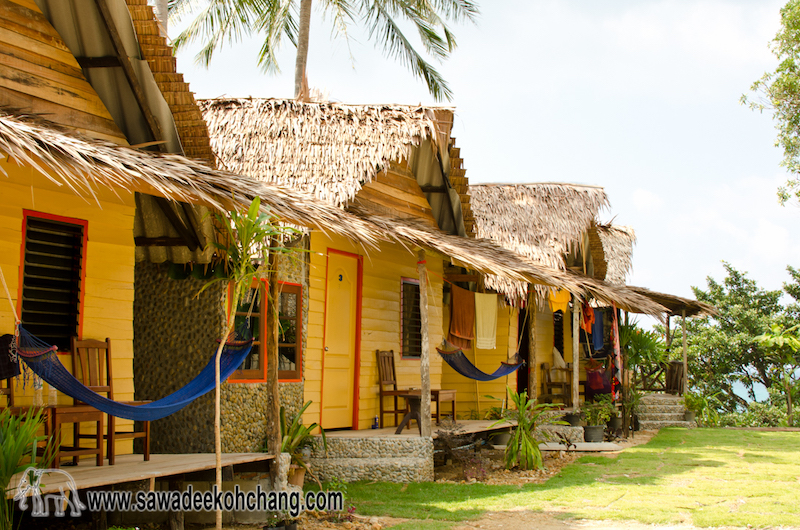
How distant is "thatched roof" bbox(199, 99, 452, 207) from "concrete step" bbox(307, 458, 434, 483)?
2.53 m

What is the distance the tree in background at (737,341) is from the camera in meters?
15.7

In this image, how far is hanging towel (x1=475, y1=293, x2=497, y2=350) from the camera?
10124 millimetres

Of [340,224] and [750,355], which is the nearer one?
[340,224]

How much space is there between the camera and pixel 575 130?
2816 centimetres

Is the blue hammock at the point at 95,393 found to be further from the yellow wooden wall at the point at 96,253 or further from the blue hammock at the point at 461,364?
the blue hammock at the point at 461,364

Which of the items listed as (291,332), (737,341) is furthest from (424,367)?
(737,341)

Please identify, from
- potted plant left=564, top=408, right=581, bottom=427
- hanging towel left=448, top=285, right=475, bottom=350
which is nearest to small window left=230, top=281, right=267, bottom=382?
hanging towel left=448, top=285, right=475, bottom=350

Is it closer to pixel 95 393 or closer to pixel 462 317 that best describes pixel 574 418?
pixel 462 317

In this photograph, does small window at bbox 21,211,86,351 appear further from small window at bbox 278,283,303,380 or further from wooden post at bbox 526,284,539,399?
wooden post at bbox 526,284,539,399

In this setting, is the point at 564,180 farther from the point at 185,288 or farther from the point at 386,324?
the point at 185,288

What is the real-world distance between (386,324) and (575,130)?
21763mm

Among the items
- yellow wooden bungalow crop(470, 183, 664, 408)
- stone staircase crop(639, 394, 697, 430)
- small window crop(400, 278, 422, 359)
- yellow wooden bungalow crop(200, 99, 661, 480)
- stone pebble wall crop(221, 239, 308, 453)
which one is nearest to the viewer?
stone pebble wall crop(221, 239, 308, 453)

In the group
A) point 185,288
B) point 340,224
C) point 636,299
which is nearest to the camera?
point 340,224

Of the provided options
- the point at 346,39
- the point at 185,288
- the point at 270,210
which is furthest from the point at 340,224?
the point at 346,39
